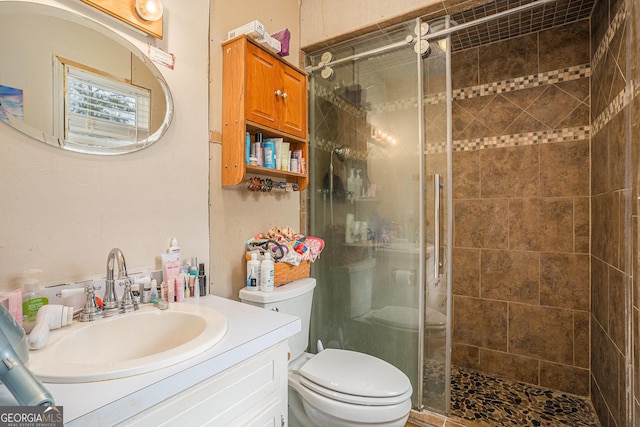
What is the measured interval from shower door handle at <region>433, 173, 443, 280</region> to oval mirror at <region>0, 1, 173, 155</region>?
1.28 metres

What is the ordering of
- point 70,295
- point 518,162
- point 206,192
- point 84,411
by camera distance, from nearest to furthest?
point 84,411 < point 70,295 < point 206,192 < point 518,162

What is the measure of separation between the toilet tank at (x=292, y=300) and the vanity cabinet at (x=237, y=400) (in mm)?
389

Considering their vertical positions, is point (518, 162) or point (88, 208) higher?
point (518, 162)

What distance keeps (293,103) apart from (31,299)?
1.35 m

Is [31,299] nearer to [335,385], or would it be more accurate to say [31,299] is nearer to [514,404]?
A: [335,385]

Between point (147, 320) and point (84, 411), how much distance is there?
49cm

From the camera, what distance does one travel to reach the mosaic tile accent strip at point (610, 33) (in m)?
1.35

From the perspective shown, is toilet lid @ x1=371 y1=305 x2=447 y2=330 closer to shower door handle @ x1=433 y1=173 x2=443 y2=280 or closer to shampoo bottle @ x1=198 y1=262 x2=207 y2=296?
shower door handle @ x1=433 y1=173 x2=443 y2=280

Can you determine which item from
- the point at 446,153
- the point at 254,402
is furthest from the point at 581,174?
the point at 254,402

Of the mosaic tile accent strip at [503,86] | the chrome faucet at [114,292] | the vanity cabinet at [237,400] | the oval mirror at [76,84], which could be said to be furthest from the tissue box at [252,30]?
the vanity cabinet at [237,400]

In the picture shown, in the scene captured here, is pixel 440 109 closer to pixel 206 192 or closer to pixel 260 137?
pixel 260 137

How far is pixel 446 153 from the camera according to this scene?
1.59 meters

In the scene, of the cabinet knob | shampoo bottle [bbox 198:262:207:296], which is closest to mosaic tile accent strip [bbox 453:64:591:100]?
the cabinet knob

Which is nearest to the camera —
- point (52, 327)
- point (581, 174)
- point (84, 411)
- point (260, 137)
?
point (84, 411)
